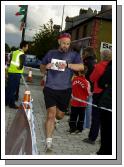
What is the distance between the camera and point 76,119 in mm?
8430

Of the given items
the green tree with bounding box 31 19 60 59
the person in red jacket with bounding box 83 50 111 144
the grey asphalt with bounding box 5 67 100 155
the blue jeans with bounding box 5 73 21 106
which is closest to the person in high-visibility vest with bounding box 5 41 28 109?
the blue jeans with bounding box 5 73 21 106

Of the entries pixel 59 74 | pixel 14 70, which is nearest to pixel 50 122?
pixel 59 74

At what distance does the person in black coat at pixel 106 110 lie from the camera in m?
5.81

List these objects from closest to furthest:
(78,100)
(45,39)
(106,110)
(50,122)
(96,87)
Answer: (106,110)
(50,122)
(96,87)
(78,100)
(45,39)

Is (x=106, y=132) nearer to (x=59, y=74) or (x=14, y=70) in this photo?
(x=59, y=74)

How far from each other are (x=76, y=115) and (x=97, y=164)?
2.96 metres

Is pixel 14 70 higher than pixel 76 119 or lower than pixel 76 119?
higher

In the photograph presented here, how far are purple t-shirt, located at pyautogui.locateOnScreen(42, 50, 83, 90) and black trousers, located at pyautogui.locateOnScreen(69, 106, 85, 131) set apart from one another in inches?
65.5

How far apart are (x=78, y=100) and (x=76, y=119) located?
0.45m

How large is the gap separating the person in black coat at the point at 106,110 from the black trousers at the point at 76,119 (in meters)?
2.32

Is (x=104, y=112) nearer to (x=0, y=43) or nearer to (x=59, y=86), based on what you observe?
(x=59, y=86)

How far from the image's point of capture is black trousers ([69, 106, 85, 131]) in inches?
329

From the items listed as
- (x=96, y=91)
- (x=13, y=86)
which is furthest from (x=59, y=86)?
(x=13, y=86)

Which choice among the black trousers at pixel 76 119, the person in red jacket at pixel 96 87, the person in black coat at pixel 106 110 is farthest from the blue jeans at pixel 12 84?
the person in black coat at pixel 106 110
